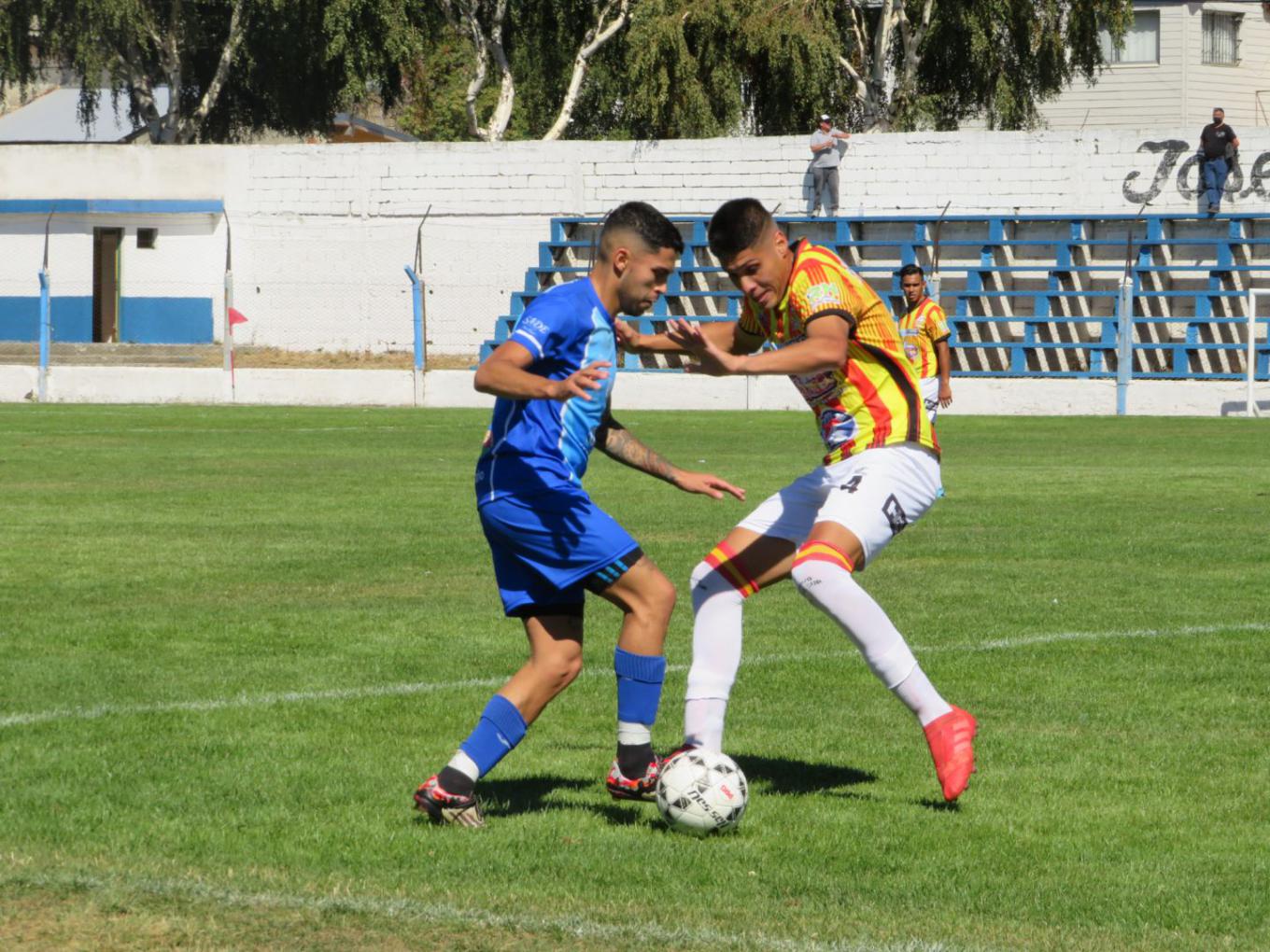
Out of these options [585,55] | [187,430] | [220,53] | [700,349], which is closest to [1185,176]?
[585,55]

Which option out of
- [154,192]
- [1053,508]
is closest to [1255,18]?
[154,192]

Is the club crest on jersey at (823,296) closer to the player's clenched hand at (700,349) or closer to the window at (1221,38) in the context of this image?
the player's clenched hand at (700,349)

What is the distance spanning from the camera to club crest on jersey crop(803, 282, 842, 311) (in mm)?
6098

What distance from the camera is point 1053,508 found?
50.1 ft

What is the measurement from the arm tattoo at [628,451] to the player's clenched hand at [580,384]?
20.0 inches

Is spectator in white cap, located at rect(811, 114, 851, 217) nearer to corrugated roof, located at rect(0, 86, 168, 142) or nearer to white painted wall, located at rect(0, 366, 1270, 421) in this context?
white painted wall, located at rect(0, 366, 1270, 421)

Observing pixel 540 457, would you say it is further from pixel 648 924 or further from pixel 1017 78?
pixel 1017 78

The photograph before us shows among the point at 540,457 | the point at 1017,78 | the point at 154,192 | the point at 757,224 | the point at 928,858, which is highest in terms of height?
the point at 1017,78

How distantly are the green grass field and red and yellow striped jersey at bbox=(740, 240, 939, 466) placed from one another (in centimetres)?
109

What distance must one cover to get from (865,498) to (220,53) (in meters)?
49.8

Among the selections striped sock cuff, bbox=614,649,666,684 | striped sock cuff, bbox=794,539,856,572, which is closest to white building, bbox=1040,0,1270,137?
striped sock cuff, bbox=794,539,856,572

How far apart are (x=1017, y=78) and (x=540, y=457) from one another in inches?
1660

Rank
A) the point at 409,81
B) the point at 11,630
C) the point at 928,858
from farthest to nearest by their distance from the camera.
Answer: the point at 409,81
the point at 11,630
the point at 928,858

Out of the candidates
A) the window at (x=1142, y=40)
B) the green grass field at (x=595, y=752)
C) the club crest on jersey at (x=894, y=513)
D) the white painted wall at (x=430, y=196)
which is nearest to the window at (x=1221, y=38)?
the window at (x=1142, y=40)
